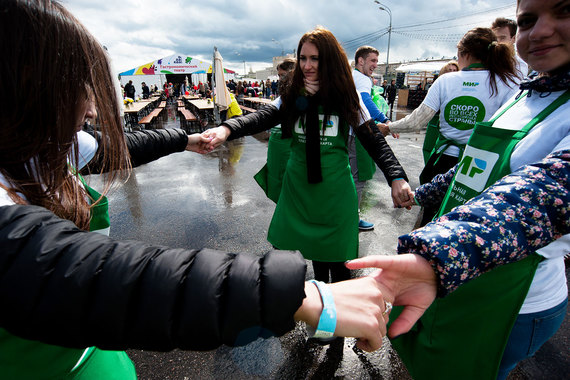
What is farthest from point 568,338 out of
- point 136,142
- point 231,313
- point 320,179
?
point 136,142

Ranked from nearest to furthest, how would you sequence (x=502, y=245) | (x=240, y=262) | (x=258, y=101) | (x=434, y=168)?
(x=240, y=262) → (x=502, y=245) → (x=434, y=168) → (x=258, y=101)

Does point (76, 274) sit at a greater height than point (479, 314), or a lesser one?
greater

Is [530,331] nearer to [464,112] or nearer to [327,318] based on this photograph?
[327,318]

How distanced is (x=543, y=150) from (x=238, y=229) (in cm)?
358

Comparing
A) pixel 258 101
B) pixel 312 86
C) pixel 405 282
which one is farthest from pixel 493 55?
pixel 258 101

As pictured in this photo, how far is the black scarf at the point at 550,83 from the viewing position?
972mm

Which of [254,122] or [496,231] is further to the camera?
[254,122]

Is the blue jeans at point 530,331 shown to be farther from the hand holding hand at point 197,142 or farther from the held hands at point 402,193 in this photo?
the hand holding hand at point 197,142

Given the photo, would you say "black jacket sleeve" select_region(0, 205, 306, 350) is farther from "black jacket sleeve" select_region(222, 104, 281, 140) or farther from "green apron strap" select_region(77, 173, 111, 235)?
"black jacket sleeve" select_region(222, 104, 281, 140)

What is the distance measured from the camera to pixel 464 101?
2.54m

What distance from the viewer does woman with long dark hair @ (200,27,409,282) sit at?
2.11 meters

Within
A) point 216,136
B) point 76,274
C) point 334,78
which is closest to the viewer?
point 76,274

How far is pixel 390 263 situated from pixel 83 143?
1.40m

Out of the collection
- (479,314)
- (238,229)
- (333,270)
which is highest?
(479,314)
